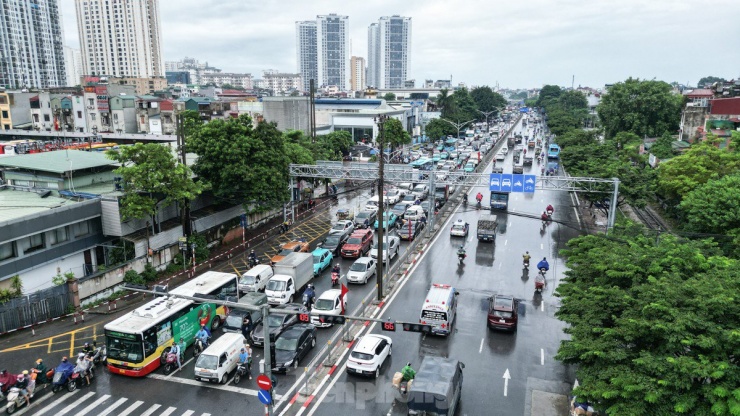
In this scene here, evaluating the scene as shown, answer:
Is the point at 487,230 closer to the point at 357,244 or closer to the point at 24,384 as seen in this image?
the point at 357,244

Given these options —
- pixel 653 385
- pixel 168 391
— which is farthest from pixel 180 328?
pixel 653 385

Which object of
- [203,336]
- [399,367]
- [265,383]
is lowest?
[399,367]

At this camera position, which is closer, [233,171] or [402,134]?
[233,171]

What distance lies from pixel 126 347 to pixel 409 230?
26.8m

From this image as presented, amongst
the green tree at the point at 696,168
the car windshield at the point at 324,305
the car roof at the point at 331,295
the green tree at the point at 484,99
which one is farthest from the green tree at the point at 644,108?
the green tree at the point at 484,99

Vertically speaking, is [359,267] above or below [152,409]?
above

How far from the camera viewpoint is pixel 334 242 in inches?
1612

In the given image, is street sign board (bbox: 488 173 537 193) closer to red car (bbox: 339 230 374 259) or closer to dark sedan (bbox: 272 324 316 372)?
red car (bbox: 339 230 374 259)

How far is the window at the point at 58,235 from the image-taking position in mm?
31906

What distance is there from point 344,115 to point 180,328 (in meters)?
80.6

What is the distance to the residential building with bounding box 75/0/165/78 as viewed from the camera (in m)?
182

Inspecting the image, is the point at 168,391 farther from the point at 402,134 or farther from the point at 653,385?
the point at 402,134

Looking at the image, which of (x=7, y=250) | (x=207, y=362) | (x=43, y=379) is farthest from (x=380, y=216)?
(x=7, y=250)

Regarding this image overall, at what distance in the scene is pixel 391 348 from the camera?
25297 mm
